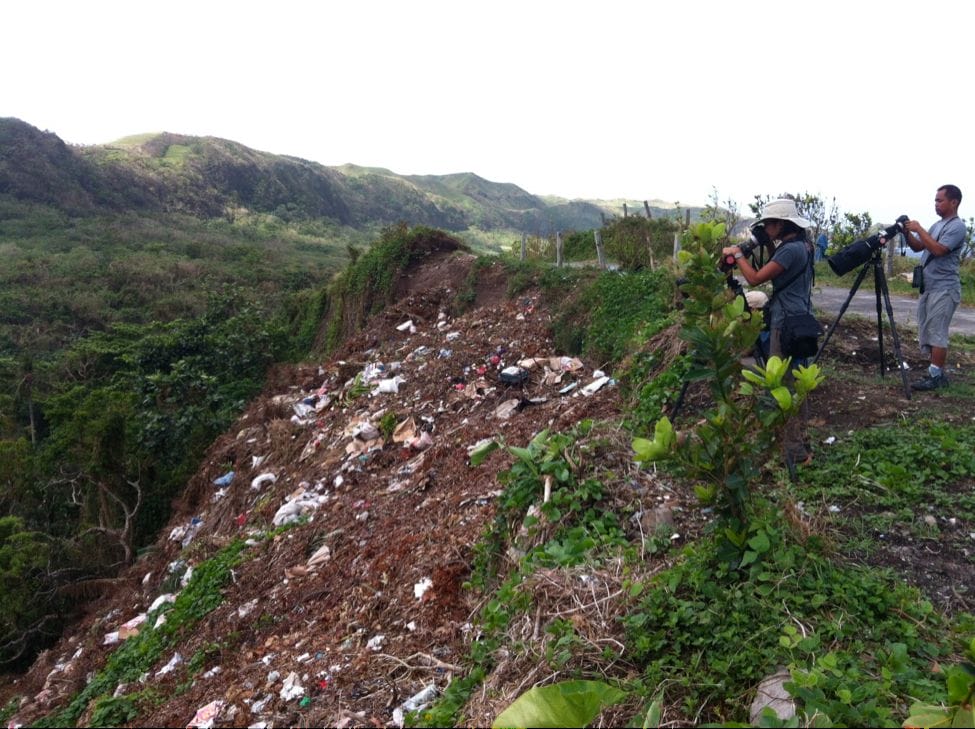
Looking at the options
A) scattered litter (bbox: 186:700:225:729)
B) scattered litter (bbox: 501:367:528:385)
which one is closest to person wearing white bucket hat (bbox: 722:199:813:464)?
scattered litter (bbox: 501:367:528:385)

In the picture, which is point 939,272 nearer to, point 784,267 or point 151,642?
point 784,267

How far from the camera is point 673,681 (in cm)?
168

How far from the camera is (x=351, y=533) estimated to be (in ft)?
13.7

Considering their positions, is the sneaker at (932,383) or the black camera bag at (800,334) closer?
the black camera bag at (800,334)

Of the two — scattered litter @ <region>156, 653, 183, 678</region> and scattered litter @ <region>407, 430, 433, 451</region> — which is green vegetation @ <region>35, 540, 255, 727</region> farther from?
scattered litter @ <region>407, 430, 433, 451</region>

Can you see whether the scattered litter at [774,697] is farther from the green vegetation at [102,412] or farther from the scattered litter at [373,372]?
the green vegetation at [102,412]

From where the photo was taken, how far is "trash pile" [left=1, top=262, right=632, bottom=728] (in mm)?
2623

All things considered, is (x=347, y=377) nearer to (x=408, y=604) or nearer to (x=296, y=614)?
(x=296, y=614)

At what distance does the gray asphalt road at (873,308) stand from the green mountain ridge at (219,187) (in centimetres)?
1797

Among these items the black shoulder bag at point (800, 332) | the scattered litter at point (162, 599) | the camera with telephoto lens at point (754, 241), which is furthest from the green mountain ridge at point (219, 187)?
the scattered litter at point (162, 599)

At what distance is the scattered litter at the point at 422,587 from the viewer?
2.91m

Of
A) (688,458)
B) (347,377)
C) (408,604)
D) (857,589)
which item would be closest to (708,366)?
(688,458)

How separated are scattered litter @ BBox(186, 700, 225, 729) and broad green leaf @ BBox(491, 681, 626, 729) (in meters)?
2.67

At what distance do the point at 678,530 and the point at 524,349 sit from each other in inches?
168
